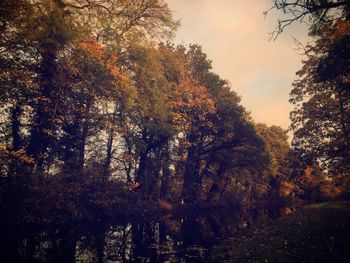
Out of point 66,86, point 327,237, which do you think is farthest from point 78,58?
point 327,237

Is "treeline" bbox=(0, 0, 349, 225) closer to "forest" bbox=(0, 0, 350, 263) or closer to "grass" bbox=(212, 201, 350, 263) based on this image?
"forest" bbox=(0, 0, 350, 263)

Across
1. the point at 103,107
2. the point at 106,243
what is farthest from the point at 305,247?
the point at 103,107

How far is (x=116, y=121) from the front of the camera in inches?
1061

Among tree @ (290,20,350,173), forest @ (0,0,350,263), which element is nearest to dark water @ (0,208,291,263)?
forest @ (0,0,350,263)

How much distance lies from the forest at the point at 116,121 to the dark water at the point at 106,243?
0.45 feet

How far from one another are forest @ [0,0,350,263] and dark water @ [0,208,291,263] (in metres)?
0.14

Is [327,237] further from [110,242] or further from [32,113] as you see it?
[32,113]

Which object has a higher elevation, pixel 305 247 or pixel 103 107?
pixel 103 107

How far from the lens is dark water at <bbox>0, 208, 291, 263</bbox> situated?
13.1m

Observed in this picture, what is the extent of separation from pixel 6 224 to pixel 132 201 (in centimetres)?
A: 1263

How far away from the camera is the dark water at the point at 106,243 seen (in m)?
13.1

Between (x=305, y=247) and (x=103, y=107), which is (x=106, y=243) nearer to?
(x=305, y=247)

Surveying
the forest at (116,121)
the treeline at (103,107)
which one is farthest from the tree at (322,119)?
the treeline at (103,107)

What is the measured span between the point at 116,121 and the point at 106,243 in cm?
1331
